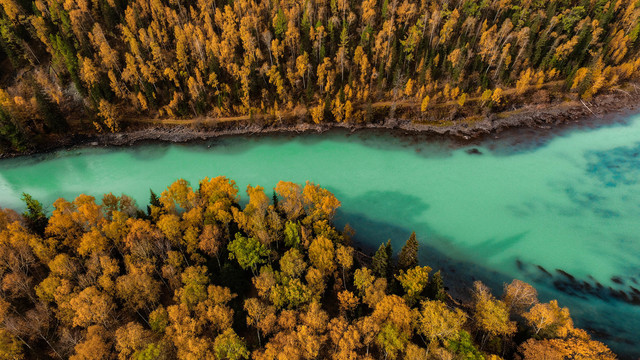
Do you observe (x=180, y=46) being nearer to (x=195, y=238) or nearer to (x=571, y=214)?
(x=195, y=238)

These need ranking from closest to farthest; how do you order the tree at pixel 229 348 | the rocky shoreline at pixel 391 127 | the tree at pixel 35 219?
the tree at pixel 229 348 < the tree at pixel 35 219 < the rocky shoreline at pixel 391 127

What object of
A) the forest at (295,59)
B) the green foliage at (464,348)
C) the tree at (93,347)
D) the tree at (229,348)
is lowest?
the green foliage at (464,348)

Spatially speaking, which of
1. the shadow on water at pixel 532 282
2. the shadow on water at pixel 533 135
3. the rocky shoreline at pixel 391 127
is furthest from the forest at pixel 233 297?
the shadow on water at pixel 533 135

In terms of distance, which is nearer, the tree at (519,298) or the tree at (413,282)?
the tree at (519,298)

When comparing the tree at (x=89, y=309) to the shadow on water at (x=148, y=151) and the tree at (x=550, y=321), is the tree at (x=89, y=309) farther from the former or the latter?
the tree at (x=550, y=321)

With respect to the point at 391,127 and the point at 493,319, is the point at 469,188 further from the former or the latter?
the point at 493,319

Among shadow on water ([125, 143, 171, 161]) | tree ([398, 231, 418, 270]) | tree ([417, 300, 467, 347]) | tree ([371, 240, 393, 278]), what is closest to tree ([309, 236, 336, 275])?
tree ([371, 240, 393, 278])

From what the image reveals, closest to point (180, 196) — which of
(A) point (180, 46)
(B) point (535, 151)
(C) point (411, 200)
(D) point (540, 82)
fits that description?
(C) point (411, 200)
